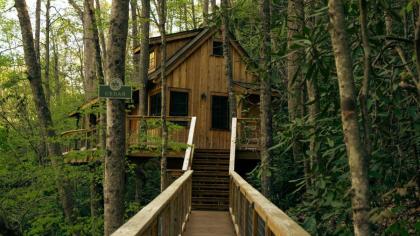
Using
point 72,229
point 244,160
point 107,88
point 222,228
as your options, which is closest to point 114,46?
point 107,88

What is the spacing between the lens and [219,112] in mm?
20453

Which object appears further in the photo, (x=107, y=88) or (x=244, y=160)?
(x=244, y=160)

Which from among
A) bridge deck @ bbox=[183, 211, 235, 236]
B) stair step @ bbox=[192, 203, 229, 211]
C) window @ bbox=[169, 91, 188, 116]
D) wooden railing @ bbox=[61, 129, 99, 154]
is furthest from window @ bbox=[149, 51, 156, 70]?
bridge deck @ bbox=[183, 211, 235, 236]

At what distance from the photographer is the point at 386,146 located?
11.9 ft

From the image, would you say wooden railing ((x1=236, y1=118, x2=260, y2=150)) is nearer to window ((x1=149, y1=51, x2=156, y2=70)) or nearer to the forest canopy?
the forest canopy

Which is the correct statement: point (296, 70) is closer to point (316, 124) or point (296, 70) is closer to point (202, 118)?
point (316, 124)

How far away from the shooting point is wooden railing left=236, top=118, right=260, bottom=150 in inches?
617

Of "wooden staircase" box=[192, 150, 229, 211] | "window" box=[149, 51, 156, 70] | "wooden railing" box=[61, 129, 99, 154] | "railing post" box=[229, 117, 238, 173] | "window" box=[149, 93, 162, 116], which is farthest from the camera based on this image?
"window" box=[149, 51, 156, 70]

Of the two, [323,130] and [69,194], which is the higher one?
[323,130]

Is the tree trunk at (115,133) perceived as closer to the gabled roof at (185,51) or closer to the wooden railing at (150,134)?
the wooden railing at (150,134)

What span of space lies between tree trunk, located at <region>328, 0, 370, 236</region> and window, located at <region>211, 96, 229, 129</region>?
1813 centimetres

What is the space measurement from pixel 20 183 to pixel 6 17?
1674 centimetres

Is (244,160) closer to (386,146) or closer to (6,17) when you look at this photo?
(386,146)

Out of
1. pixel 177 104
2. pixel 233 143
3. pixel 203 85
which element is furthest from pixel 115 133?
pixel 203 85
